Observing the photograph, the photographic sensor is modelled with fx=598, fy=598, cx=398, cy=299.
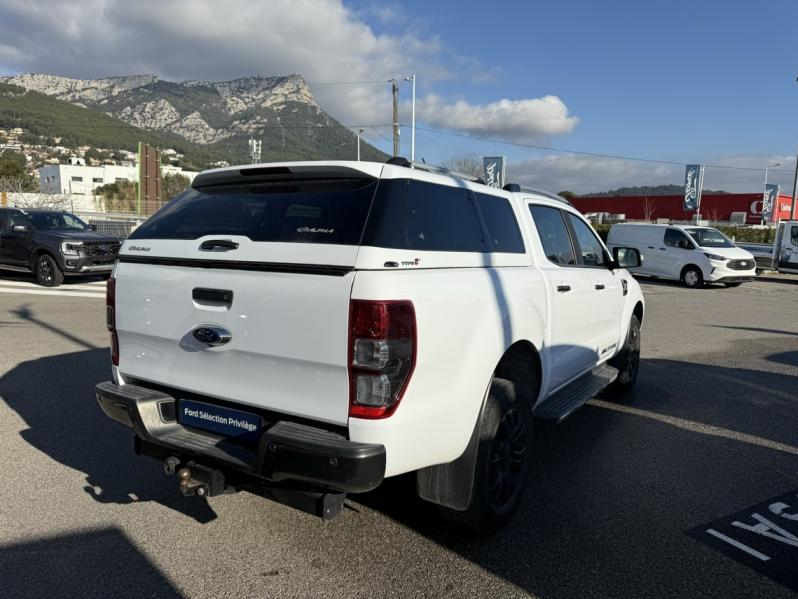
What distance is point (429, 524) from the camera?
136 inches

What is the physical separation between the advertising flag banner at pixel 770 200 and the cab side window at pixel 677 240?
38.4 metres

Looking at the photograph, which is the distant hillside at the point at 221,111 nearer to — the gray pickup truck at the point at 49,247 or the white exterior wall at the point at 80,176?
the white exterior wall at the point at 80,176

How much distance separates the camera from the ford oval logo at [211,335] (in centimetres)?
283

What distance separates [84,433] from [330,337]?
124 inches

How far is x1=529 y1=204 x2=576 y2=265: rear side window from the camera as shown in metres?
4.27

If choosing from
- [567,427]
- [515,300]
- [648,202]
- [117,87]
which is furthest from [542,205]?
[117,87]

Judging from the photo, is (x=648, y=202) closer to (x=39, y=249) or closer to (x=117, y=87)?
(x=39, y=249)

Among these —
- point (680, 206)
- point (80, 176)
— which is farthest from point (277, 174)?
point (80, 176)

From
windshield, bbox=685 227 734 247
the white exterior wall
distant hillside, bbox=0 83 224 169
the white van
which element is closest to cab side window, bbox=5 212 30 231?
the white van

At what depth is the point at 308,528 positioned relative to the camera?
3.35m

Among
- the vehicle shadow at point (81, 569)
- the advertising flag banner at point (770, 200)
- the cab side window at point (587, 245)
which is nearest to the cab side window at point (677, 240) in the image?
the cab side window at point (587, 245)

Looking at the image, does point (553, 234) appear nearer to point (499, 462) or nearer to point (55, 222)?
point (499, 462)

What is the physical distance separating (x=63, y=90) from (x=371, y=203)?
22563 cm

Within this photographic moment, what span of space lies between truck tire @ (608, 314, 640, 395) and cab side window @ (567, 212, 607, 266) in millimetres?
1102
